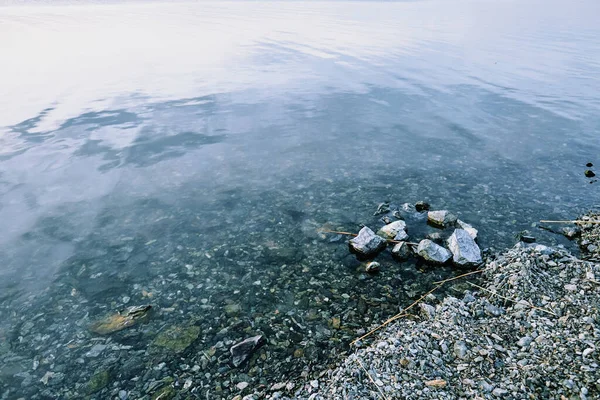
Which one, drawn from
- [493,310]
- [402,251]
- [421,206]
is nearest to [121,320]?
[402,251]

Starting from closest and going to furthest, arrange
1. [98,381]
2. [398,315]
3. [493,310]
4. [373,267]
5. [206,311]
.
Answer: [98,381]
[493,310]
[398,315]
[206,311]
[373,267]

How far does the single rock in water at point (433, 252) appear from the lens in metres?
8.31

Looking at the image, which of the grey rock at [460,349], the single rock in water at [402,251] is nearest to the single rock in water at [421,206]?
the single rock in water at [402,251]

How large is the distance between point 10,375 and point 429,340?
7003 millimetres

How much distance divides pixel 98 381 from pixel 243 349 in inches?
94.0

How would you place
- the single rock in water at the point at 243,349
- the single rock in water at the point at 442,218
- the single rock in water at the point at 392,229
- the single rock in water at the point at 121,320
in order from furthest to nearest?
the single rock in water at the point at 442,218 → the single rock in water at the point at 392,229 → the single rock in water at the point at 121,320 → the single rock in water at the point at 243,349

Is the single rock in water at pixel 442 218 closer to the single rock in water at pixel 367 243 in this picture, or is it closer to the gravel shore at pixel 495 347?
the single rock in water at pixel 367 243

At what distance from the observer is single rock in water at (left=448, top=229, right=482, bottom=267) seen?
8.16 metres

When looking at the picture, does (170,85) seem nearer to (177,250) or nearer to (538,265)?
(177,250)

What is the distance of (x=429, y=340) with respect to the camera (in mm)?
5773

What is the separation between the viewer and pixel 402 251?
849cm

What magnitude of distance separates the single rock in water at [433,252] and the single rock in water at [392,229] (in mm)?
667

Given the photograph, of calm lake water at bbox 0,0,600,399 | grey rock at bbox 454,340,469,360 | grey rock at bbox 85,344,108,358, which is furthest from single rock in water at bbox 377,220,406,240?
grey rock at bbox 85,344,108,358

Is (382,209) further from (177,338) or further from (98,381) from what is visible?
(98,381)
